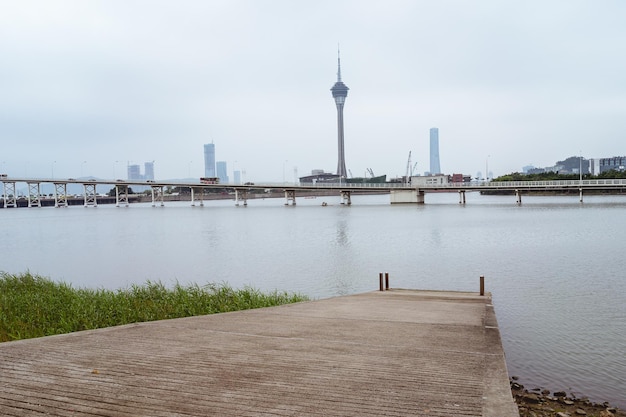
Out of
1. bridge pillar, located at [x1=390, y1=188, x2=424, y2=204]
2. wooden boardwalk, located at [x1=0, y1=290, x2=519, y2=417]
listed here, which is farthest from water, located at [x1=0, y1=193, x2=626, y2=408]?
bridge pillar, located at [x1=390, y1=188, x2=424, y2=204]

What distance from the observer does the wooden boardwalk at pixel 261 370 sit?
258 inches

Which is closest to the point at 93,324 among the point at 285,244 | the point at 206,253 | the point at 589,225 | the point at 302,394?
the point at 302,394

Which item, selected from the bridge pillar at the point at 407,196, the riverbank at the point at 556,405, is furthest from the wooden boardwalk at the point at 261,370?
the bridge pillar at the point at 407,196

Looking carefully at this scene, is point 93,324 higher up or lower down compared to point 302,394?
lower down

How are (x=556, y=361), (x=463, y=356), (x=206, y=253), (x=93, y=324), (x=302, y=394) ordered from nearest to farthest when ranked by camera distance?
(x=302, y=394) < (x=463, y=356) < (x=556, y=361) < (x=93, y=324) < (x=206, y=253)

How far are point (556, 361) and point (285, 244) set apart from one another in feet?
125

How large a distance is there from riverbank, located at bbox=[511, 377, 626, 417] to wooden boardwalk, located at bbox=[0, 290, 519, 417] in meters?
1.23

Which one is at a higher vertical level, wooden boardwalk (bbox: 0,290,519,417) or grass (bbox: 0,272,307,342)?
wooden boardwalk (bbox: 0,290,519,417)

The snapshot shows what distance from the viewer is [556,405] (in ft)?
33.3

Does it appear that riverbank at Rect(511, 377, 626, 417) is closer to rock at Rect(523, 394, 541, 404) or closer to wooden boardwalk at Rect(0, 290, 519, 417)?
rock at Rect(523, 394, 541, 404)

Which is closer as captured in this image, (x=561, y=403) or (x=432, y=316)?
(x=561, y=403)

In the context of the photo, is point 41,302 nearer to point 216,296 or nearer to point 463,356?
point 216,296

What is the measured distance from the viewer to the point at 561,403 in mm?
10320

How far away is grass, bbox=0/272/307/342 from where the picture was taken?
14.4 meters
